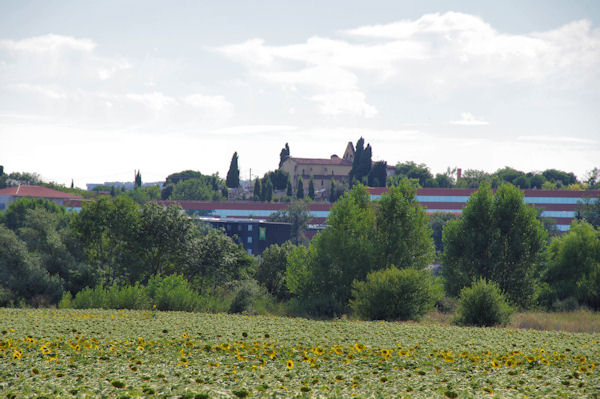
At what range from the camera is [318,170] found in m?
179

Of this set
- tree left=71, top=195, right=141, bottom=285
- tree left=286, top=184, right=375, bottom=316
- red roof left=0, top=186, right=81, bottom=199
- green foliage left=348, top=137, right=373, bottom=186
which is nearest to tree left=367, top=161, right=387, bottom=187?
green foliage left=348, top=137, right=373, bottom=186

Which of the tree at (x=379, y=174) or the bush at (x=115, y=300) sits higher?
the tree at (x=379, y=174)

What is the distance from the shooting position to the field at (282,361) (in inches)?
411

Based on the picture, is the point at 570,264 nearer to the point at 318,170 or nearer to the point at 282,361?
the point at 282,361

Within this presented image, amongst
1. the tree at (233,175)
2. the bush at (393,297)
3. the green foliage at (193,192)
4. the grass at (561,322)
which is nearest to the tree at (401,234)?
the bush at (393,297)

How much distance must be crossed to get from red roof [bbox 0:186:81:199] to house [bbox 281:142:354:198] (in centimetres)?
6238

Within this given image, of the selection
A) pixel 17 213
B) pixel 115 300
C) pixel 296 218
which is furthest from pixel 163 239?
pixel 296 218

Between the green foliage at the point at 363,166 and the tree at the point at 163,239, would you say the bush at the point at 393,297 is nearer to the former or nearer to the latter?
the tree at the point at 163,239

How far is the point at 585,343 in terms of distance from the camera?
59.8ft

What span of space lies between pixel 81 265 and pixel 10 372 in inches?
1346

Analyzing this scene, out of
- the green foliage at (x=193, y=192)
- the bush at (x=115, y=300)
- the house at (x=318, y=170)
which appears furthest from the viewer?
the house at (x=318, y=170)

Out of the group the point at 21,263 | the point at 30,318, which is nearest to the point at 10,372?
the point at 30,318

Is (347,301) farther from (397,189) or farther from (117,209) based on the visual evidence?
(117,209)

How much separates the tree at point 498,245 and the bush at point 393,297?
35.9 ft
